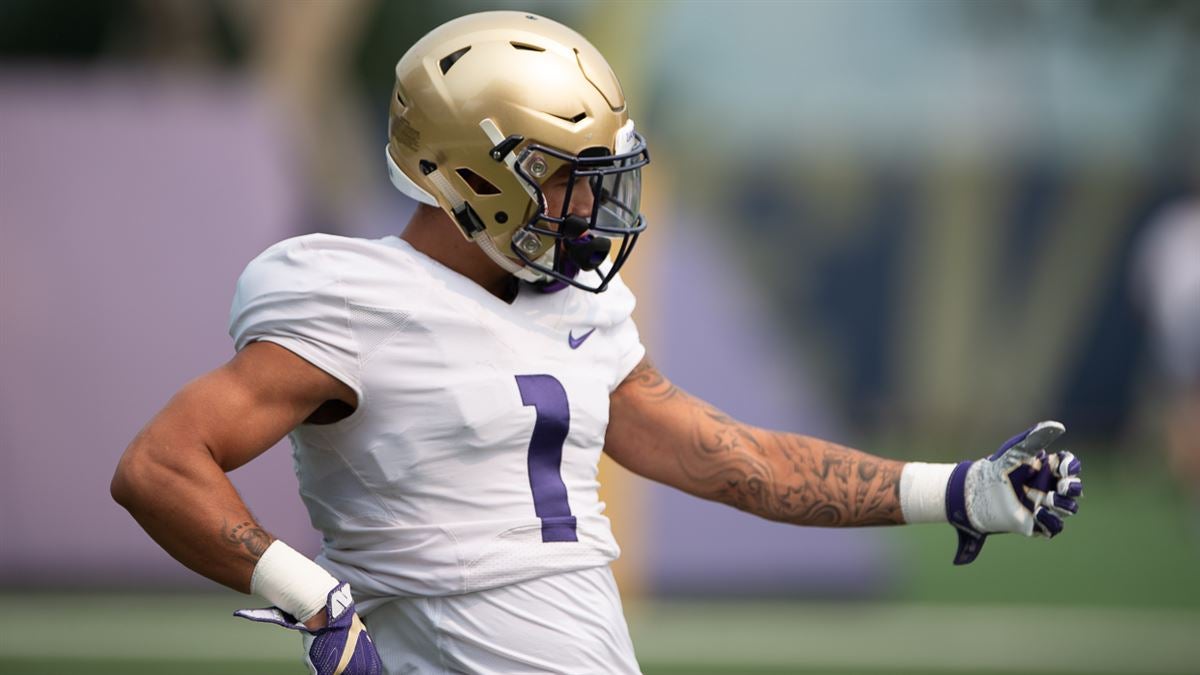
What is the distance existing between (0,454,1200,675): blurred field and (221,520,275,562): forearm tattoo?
3502 mm

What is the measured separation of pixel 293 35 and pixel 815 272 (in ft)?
18.3

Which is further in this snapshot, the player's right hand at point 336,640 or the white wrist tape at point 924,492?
the white wrist tape at point 924,492

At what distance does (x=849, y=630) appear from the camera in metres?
6.55

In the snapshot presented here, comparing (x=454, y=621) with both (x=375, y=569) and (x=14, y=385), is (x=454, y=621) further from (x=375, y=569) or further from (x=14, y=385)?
(x=14, y=385)

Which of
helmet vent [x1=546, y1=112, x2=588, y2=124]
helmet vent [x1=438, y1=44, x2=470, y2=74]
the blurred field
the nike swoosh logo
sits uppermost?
helmet vent [x1=438, y1=44, x2=470, y2=74]

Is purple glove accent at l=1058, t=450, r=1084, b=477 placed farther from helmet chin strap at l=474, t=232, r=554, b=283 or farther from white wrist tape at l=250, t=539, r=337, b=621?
white wrist tape at l=250, t=539, r=337, b=621

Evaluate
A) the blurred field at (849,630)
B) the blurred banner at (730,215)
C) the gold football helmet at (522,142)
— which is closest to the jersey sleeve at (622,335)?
the gold football helmet at (522,142)

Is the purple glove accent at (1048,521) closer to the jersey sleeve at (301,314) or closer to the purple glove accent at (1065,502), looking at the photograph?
the purple glove accent at (1065,502)

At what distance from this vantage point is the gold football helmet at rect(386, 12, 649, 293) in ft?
8.62

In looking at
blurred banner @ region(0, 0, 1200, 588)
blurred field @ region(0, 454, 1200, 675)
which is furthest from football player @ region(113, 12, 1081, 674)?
blurred banner @ region(0, 0, 1200, 588)

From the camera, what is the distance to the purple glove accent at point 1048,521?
2.77m

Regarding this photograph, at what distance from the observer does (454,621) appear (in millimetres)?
2561

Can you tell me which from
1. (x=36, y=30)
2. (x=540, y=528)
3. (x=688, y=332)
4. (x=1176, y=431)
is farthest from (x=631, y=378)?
(x=36, y=30)

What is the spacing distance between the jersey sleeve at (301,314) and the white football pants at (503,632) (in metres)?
0.37
